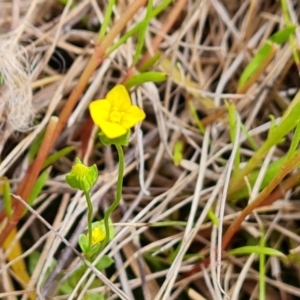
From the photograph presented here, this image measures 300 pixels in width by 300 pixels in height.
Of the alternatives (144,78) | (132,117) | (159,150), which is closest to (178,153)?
(159,150)

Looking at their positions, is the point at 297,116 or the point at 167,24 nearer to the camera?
the point at 297,116

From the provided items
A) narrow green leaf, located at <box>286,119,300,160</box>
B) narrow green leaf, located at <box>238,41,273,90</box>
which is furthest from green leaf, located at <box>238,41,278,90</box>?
narrow green leaf, located at <box>286,119,300,160</box>

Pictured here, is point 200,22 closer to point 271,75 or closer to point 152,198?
point 271,75

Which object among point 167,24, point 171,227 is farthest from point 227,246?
point 167,24

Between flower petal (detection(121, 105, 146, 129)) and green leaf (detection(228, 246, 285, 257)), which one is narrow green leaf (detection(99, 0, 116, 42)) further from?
green leaf (detection(228, 246, 285, 257))

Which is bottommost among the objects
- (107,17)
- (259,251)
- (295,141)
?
(259,251)

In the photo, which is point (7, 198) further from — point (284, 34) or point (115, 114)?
point (284, 34)

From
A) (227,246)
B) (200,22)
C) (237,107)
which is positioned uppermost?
(200,22)
